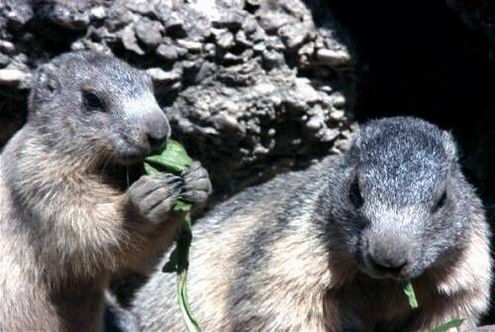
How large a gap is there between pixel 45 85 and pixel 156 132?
41.4 inches

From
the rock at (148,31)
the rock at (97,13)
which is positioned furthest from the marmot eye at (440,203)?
the rock at (97,13)

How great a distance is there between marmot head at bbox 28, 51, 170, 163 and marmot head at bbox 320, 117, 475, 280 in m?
1.15

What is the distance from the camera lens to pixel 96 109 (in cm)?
737

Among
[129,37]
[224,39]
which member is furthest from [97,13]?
[224,39]

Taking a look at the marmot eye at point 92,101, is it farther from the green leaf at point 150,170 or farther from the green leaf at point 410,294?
the green leaf at point 410,294

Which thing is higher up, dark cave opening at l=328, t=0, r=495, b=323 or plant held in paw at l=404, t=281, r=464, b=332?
dark cave opening at l=328, t=0, r=495, b=323

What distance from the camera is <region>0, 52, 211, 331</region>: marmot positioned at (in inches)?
281

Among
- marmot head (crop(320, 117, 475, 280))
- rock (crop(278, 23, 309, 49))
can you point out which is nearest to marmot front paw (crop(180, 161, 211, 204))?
marmot head (crop(320, 117, 475, 280))

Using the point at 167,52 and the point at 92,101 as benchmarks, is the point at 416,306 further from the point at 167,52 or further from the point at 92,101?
the point at 167,52

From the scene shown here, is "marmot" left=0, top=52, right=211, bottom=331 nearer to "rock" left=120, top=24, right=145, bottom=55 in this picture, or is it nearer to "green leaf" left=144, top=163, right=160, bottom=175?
"green leaf" left=144, top=163, right=160, bottom=175

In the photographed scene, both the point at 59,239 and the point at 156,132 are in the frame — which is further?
the point at 59,239

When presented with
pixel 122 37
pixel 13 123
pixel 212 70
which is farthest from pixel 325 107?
pixel 13 123

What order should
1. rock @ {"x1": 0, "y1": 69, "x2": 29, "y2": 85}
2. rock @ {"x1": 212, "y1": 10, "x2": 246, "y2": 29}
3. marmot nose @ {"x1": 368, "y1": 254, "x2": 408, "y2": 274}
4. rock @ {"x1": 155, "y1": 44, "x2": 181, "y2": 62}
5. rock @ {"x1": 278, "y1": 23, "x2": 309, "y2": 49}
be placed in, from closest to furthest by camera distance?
1. marmot nose @ {"x1": 368, "y1": 254, "x2": 408, "y2": 274}
2. rock @ {"x1": 0, "y1": 69, "x2": 29, "y2": 85}
3. rock @ {"x1": 155, "y1": 44, "x2": 181, "y2": 62}
4. rock @ {"x1": 212, "y1": 10, "x2": 246, "y2": 29}
5. rock @ {"x1": 278, "y1": 23, "x2": 309, "y2": 49}

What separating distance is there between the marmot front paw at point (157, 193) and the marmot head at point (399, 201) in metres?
0.93
